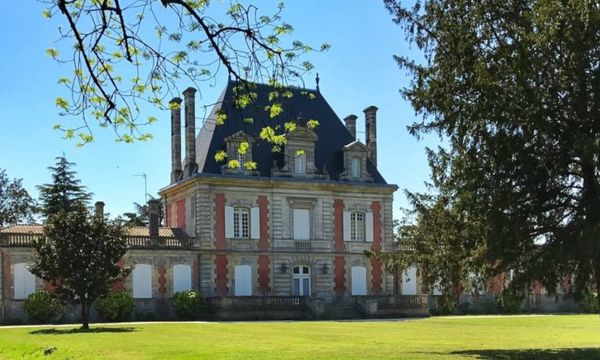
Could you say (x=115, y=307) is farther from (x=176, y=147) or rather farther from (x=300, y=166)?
(x=300, y=166)

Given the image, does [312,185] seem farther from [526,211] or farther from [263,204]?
[526,211]

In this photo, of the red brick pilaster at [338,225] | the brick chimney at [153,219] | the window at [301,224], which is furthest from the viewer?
the red brick pilaster at [338,225]

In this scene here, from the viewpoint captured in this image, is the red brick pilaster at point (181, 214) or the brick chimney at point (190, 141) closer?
the brick chimney at point (190, 141)

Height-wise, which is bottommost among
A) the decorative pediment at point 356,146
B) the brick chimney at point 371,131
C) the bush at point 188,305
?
the bush at point 188,305

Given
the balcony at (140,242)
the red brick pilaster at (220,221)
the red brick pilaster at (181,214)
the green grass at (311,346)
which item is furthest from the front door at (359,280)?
the green grass at (311,346)

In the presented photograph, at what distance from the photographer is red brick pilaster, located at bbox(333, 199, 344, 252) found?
133 ft

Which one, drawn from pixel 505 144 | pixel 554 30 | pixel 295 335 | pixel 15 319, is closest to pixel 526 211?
pixel 505 144

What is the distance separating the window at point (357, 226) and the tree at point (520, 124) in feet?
83.7

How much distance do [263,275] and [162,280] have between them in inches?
198

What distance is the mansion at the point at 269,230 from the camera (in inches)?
1416

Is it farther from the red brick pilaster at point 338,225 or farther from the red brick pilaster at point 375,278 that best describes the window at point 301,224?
the red brick pilaster at point 375,278

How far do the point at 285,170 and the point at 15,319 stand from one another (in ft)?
46.8

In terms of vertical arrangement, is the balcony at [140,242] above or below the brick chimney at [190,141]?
below

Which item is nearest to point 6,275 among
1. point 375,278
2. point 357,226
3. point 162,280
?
point 162,280
